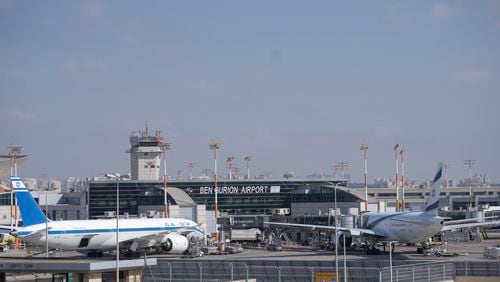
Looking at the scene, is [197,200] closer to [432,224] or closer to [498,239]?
[498,239]

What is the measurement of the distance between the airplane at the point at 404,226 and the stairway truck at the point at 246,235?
2138 centimetres

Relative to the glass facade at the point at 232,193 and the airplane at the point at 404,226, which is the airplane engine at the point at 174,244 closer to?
the airplane at the point at 404,226

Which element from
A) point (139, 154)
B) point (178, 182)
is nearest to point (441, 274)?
point (178, 182)

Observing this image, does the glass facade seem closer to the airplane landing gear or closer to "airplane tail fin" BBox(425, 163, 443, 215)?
the airplane landing gear

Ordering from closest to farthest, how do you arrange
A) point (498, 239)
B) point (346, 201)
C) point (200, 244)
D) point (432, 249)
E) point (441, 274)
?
point (441, 274)
point (432, 249)
point (200, 244)
point (498, 239)
point (346, 201)

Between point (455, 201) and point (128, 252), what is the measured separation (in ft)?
356

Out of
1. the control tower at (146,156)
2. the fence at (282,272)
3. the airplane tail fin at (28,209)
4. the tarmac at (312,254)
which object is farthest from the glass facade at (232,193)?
the fence at (282,272)

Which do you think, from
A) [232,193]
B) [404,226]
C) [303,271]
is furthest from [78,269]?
[232,193]

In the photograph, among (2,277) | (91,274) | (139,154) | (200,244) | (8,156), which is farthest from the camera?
(139,154)

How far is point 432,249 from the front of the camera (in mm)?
95000

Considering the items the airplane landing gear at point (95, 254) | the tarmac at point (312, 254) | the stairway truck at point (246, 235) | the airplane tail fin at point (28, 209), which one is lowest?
the tarmac at point (312, 254)

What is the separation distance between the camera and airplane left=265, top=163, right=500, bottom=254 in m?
86.8

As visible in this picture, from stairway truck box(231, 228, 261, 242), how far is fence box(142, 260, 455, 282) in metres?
59.5

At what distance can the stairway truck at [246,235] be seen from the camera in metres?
123
